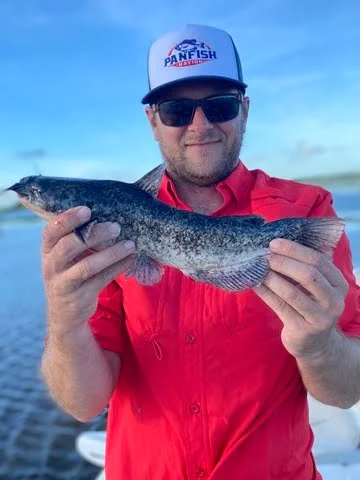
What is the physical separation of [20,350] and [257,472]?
10181 mm

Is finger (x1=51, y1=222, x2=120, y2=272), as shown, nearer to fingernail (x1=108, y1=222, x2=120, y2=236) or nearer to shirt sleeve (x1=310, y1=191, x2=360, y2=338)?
fingernail (x1=108, y1=222, x2=120, y2=236)

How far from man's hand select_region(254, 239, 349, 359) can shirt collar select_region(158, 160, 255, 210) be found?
97 centimetres

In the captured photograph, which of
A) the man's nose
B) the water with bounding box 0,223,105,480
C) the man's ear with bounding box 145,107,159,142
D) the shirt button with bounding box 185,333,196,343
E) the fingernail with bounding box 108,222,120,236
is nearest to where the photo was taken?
the fingernail with bounding box 108,222,120,236

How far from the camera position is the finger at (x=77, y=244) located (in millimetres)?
3262

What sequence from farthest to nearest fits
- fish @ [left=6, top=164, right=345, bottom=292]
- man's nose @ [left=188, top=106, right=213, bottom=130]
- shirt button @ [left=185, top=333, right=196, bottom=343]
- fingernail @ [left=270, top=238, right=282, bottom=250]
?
man's nose @ [left=188, top=106, right=213, bottom=130]
shirt button @ [left=185, top=333, right=196, bottom=343]
fish @ [left=6, top=164, right=345, bottom=292]
fingernail @ [left=270, top=238, right=282, bottom=250]

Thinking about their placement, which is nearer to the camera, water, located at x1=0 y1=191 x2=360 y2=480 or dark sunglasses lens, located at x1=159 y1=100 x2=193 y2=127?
dark sunglasses lens, located at x1=159 y1=100 x2=193 y2=127

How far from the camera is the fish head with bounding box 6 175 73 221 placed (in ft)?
12.0

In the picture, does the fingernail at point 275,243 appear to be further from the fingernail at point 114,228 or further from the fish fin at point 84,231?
the fish fin at point 84,231

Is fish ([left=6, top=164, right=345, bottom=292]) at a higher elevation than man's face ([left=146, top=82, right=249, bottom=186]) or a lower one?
lower

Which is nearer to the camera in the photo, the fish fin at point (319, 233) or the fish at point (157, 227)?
the fish fin at point (319, 233)

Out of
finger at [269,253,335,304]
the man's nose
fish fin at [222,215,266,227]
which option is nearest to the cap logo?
the man's nose

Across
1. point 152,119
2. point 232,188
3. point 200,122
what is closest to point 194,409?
point 232,188

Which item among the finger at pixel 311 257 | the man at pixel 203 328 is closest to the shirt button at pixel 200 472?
the man at pixel 203 328

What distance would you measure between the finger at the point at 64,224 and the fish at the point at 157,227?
217mm
